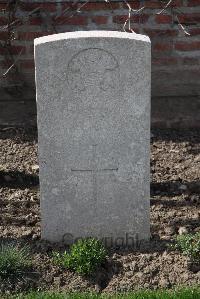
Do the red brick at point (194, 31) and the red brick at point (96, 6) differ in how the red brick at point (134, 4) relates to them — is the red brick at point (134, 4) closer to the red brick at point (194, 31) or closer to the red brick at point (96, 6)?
the red brick at point (96, 6)

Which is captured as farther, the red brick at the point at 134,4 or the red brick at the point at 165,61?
the red brick at the point at 165,61

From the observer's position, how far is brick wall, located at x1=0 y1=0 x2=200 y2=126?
585 cm

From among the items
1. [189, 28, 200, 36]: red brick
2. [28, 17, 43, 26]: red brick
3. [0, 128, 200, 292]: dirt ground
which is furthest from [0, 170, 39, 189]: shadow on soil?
[189, 28, 200, 36]: red brick

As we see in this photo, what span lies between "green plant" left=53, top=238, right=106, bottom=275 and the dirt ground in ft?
0.15

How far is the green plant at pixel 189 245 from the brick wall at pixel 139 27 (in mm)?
1968

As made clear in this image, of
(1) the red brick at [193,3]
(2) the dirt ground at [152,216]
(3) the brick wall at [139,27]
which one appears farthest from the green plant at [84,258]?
(1) the red brick at [193,3]

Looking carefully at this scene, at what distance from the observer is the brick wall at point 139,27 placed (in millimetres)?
5852

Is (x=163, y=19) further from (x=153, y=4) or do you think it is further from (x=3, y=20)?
(x=3, y=20)

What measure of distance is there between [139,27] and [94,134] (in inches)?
75.8

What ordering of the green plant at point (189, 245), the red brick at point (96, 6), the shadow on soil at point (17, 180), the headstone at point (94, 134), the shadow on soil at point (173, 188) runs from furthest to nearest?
the red brick at point (96, 6) → the shadow on soil at point (17, 180) → the shadow on soil at point (173, 188) → the green plant at point (189, 245) → the headstone at point (94, 134)

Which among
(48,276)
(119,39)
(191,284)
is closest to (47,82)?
(119,39)

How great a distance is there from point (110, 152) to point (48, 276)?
79 cm

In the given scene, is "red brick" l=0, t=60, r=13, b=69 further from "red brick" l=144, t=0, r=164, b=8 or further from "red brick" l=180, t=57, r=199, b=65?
"red brick" l=180, t=57, r=199, b=65

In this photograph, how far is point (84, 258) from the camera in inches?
164
